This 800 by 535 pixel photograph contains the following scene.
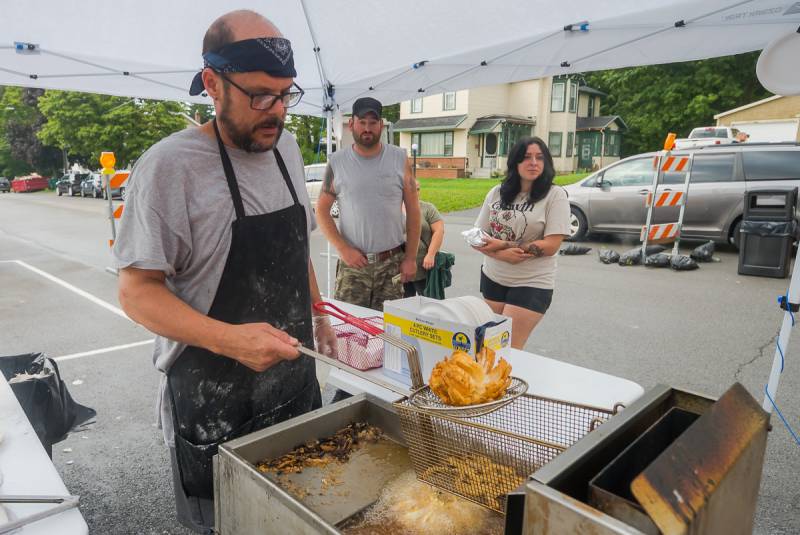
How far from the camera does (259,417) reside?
172 centimetres

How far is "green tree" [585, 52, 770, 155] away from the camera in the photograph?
28688 millimetres

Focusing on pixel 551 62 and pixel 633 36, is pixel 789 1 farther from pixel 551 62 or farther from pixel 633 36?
pixel 551 62

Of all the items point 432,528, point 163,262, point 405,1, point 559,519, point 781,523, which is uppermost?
point 405,1

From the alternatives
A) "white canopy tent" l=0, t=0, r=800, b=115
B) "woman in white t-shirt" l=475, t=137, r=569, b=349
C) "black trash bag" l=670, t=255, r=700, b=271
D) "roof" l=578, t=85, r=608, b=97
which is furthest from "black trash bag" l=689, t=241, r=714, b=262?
"roof" l=578, t=85, r=608, b=97

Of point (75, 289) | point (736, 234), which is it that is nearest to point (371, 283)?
point (75, 289)

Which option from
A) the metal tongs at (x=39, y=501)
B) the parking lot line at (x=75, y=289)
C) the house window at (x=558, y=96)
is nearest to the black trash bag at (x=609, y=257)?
the parking lot line at (x=75, y=289)

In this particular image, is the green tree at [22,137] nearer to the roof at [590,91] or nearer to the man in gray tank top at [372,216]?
the roof at [590,91]

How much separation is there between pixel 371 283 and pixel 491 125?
30.2 meters

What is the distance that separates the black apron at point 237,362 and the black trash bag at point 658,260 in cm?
825

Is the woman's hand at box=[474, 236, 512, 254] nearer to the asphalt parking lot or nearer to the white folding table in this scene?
the white folding table

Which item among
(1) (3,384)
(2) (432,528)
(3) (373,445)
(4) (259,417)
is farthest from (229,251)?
(1) (3,384)

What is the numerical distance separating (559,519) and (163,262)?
3.75ft

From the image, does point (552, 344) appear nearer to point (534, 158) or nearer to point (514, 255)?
point (514, 255)

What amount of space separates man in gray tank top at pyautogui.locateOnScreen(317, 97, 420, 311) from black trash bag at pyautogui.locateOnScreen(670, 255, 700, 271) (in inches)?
242
